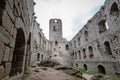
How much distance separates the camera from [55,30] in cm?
2622

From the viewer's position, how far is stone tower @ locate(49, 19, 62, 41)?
25147mm

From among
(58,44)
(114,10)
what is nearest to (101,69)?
(114,10)

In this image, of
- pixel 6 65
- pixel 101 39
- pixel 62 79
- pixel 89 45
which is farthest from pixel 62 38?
pixel 6 65

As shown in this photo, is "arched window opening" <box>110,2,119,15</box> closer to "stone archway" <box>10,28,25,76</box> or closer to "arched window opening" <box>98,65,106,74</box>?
"arched window opening" <box>98,65,106,74</box>

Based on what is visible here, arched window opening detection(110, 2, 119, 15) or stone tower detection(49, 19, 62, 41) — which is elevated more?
stone tower detection(49, 19, 62, 41)

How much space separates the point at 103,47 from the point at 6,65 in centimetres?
1014

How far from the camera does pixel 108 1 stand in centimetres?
883

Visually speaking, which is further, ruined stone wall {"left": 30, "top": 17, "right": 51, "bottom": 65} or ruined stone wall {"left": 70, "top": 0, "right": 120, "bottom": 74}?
ruined stone wall {"left": 30, "top": 17, "right": 51, "bottom": 65}

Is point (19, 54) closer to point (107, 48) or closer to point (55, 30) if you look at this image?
point (107, 48)

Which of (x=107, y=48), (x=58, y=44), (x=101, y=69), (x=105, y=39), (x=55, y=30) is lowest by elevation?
(x=101, y=69)

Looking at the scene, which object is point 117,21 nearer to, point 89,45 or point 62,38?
point 89,45

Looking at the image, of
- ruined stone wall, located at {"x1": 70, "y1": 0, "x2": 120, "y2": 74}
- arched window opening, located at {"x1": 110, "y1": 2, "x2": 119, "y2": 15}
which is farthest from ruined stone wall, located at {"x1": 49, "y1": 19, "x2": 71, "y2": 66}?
arched window opening, located at {"x1": 110, "y1": 2, "x2": 119, "y2": 15}

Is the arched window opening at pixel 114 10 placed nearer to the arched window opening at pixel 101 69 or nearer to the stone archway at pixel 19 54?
the arched window opening at pixel 101 69

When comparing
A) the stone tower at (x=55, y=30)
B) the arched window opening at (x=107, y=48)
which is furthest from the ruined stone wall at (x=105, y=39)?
the stone tower at (x=55, y=30)
